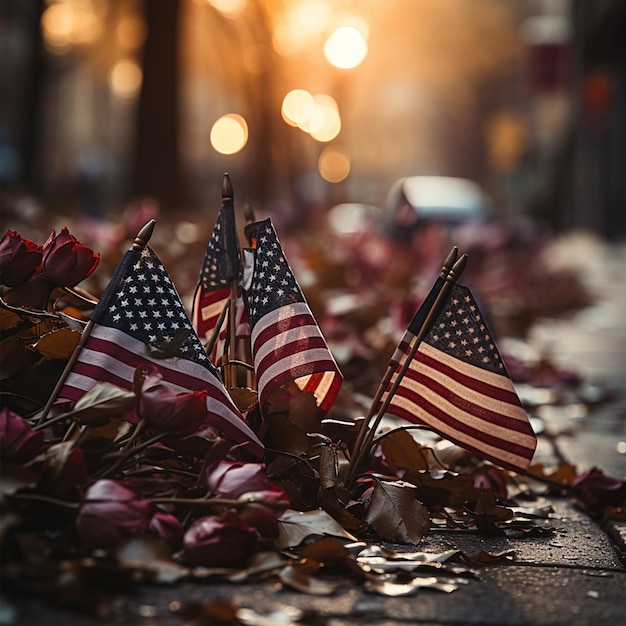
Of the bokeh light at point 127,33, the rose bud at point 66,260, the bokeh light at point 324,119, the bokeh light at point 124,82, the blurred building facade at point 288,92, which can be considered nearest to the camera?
the rose bud at point 66,260

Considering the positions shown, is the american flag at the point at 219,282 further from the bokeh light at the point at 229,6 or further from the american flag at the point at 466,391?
the bokeh light at the point at 229,6

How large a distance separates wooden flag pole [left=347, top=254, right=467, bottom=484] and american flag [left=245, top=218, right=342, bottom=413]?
0.47ft

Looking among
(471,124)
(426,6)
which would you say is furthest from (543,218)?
(471,124)

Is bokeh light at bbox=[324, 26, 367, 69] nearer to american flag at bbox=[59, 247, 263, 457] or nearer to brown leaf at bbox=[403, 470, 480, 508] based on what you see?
brown leaf at bbox=[403, 470, 480, 508]

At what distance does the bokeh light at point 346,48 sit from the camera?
28.6 meters

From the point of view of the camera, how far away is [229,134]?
63781mm

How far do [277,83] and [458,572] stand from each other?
29.5 m

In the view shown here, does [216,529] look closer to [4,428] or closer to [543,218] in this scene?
[4,428]

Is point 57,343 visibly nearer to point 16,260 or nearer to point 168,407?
point 16,260

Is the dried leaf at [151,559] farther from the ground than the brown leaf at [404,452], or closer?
closer

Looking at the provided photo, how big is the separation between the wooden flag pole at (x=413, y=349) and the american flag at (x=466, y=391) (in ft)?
0.10

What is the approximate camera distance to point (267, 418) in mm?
3059

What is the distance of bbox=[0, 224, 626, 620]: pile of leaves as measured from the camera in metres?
2.42

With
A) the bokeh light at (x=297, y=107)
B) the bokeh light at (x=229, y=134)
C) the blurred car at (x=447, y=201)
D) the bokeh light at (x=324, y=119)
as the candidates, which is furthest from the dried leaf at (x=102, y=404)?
the bokeh light at (x=229, y=134)
